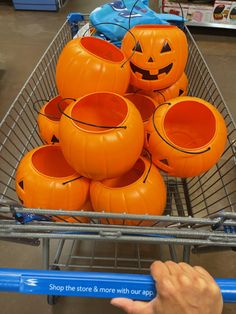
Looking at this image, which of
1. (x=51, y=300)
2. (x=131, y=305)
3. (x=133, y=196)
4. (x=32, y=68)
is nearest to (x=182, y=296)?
(x=131, y=305)

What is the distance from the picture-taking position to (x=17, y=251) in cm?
120

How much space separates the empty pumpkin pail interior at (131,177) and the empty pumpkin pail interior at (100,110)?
13cm

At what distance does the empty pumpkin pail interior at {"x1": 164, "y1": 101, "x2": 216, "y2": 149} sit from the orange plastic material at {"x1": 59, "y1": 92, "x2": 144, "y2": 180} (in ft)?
0.42

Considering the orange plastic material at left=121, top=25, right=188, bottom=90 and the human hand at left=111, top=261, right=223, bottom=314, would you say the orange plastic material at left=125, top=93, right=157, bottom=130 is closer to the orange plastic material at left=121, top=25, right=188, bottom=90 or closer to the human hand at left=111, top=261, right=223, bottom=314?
the orange plastic material at left=121, top=25, right=188, bottom=90

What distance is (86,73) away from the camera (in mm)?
673

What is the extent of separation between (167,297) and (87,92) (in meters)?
0.48

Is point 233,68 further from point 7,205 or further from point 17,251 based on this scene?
point 7,205

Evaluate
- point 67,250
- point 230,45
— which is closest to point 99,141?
point 67,250

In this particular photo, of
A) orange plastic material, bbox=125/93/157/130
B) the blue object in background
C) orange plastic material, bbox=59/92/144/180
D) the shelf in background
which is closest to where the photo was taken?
orange plastic material, bbox=59/92/144/180

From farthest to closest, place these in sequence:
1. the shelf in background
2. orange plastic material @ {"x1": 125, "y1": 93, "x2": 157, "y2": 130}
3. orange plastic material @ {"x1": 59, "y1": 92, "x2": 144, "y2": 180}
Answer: the shelf in background
orange plastic material @ {"x1": 125, "y1": 93, "x2": 157, "y2": 130}
orange plastic material @ {"x1": 59, "y1": 92, "x2": 144, "y2": 180}

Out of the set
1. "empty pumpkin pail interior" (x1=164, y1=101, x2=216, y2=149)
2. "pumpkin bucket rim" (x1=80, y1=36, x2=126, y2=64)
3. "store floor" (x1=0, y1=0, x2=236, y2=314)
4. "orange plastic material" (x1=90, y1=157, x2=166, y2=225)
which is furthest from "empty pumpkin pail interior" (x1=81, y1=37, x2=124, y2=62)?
"store floor" (x1=0, y1=0, x2=236, y2=314)

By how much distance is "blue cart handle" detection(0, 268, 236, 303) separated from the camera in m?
0.46

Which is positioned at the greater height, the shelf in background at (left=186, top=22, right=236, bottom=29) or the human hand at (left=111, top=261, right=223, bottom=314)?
the human hand at (left=111, top=261, right=223, bottom=314)

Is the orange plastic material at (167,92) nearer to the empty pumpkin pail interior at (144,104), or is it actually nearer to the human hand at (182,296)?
the empty pumpkin pail interior at (144,104)
